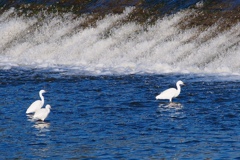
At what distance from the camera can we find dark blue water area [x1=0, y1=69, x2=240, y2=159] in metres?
25.3

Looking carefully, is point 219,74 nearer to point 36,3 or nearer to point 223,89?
point 223,89

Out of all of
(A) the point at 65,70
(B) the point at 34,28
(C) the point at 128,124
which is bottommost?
(C) the point at 128,124

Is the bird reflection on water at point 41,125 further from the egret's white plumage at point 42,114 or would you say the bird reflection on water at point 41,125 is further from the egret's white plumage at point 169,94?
the egret's white plumage at point 169,94

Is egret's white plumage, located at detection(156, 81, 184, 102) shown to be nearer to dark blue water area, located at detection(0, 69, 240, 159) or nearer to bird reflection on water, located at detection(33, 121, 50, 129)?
dark blue water area, located at detection(0, 69, 240, 159)

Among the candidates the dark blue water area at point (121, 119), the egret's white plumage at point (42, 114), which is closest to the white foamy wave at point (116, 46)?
the dark blue water area at point (121, 119)

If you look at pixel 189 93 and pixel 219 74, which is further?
pixel 219 74

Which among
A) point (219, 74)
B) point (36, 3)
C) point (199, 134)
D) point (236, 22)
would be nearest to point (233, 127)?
point (199, 134)

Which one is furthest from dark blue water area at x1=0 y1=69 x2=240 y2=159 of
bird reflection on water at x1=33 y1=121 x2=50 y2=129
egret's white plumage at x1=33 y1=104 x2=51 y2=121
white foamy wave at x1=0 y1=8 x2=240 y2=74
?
white foamy wave at x1=0 y1=8 x2=240 y2=74

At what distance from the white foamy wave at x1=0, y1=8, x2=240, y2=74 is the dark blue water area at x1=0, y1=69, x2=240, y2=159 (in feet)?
10.6

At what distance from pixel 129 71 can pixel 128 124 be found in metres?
14.2

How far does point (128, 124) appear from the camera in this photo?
29391mm

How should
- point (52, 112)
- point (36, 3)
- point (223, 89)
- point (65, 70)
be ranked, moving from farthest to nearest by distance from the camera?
1. point (36, 3)
2. point (65, 70)
3. point (223, 89)
4. point (52, 112)

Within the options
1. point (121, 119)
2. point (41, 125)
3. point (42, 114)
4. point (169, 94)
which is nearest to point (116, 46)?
point (169, 94)

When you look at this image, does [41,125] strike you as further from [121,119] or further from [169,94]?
[169,94]
